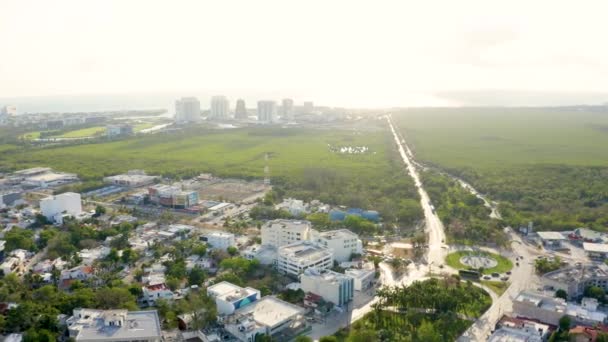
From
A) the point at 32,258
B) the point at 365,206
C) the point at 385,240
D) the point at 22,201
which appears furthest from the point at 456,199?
the point at 22,201

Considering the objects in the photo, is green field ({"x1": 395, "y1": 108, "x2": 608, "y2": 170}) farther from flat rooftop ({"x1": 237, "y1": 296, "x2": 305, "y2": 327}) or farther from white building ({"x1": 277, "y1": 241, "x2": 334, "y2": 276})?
flat rooftop ({"x1": 237, "y1": 296, "x2": 305, "y2": 327})

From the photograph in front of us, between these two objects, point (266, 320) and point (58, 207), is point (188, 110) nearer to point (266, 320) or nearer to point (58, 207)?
point (58, 207)

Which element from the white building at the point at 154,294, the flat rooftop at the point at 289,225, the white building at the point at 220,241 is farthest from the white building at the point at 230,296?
the flat rooftop at the point at 289,225

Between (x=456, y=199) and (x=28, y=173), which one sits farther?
(x=28, y=173)

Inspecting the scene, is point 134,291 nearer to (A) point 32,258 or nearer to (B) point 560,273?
(A) point 32,258

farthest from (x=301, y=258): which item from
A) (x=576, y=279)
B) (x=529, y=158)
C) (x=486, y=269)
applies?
(x=529, y=158)

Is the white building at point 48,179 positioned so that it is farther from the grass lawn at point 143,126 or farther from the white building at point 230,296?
the grass lawn at point 143,126

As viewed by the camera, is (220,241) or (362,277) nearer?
(362,277)
